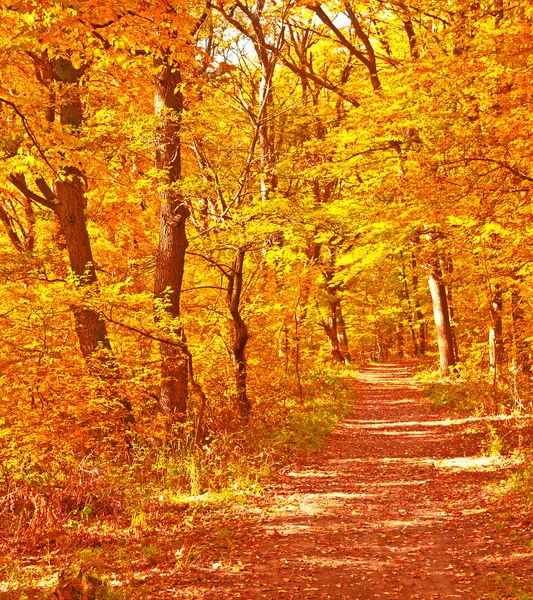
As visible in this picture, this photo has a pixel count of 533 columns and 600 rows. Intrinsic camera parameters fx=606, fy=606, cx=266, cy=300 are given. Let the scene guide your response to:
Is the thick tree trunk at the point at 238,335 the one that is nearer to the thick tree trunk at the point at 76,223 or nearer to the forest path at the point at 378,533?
the forest path at the point at 378,533

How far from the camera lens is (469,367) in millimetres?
18344

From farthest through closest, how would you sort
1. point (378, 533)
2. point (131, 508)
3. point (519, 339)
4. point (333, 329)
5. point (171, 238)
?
point (333, 329), point (519, 339), point (171, 238), point (131, 508), point (378, 533)

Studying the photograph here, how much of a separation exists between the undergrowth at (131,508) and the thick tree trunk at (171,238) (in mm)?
767

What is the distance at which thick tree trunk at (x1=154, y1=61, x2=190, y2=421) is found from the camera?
1075 centimetres

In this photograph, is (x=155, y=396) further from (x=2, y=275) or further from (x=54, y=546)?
(x=54, y=546)

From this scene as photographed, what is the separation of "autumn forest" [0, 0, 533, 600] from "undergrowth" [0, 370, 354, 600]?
4cm

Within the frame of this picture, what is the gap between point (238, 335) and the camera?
1205cm

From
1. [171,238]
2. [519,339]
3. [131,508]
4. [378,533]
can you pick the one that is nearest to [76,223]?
[171,238]

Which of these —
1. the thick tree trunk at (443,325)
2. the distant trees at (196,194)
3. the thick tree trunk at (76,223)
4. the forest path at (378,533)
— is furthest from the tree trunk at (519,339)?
the thick tree trunk at (76,223)

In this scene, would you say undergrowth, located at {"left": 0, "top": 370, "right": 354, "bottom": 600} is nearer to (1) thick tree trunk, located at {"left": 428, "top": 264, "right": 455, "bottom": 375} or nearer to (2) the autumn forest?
(2) the autumn forest

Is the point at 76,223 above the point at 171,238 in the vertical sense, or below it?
above

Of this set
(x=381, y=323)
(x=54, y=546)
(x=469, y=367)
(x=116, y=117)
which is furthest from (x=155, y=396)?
(x=381, y=323)

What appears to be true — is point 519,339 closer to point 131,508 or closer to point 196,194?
point 196,194

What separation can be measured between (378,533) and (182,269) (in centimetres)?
618
